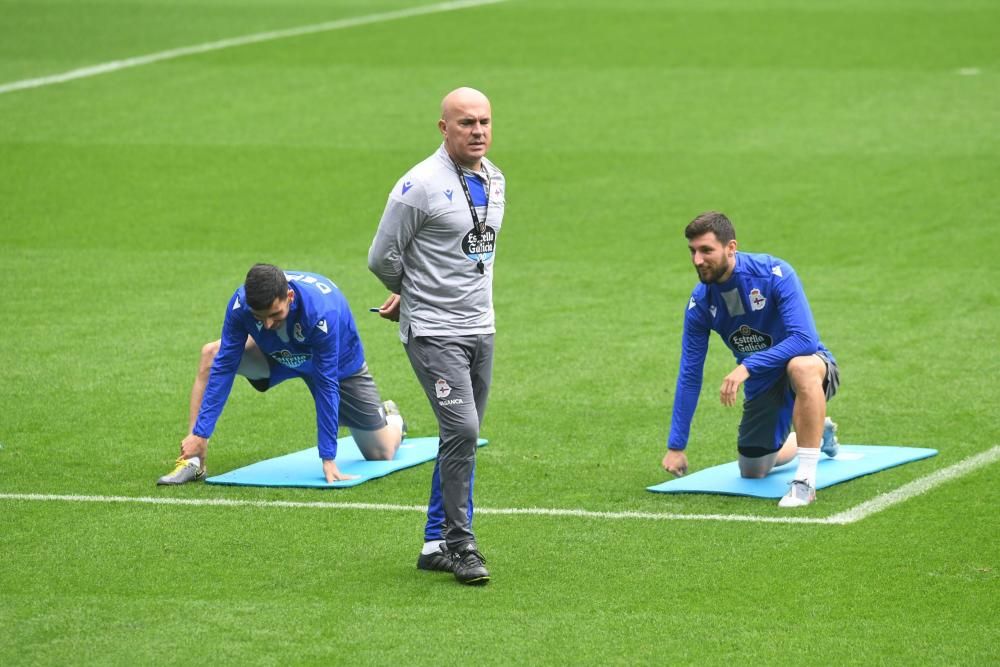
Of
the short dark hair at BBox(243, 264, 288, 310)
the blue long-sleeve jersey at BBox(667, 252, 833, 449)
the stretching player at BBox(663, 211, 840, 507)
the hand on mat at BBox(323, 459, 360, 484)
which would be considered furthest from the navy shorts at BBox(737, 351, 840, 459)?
the short dark hair at BBox(243, 264, 288, 310)

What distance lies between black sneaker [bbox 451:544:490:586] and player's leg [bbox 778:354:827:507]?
90.9 inches

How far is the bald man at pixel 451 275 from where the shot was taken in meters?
8.55

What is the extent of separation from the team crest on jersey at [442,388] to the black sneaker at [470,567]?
2.53 feet

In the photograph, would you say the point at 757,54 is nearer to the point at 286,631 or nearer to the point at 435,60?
the point at 435,60

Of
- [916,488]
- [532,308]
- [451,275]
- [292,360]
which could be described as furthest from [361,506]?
[532,308]

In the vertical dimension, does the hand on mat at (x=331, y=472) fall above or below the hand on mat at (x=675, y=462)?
below

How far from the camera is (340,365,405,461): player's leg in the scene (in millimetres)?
11398

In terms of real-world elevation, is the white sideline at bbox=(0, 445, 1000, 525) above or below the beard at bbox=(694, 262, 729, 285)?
below

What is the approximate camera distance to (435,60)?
103 ft

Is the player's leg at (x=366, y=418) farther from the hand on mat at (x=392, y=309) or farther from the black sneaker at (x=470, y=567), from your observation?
the black sneaker at (x=470, y=567)

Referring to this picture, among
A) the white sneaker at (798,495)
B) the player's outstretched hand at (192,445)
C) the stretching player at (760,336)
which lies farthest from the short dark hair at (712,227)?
the player's outstretched hand at (192,445)

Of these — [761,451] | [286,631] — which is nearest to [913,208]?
[761,451]

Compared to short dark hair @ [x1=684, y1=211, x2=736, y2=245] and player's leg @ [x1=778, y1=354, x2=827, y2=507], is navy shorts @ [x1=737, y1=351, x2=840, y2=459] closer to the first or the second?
player's leg @ [x1=778, y1=354, x2=827, y2=507]

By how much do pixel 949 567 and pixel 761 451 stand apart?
2017 millimetres
